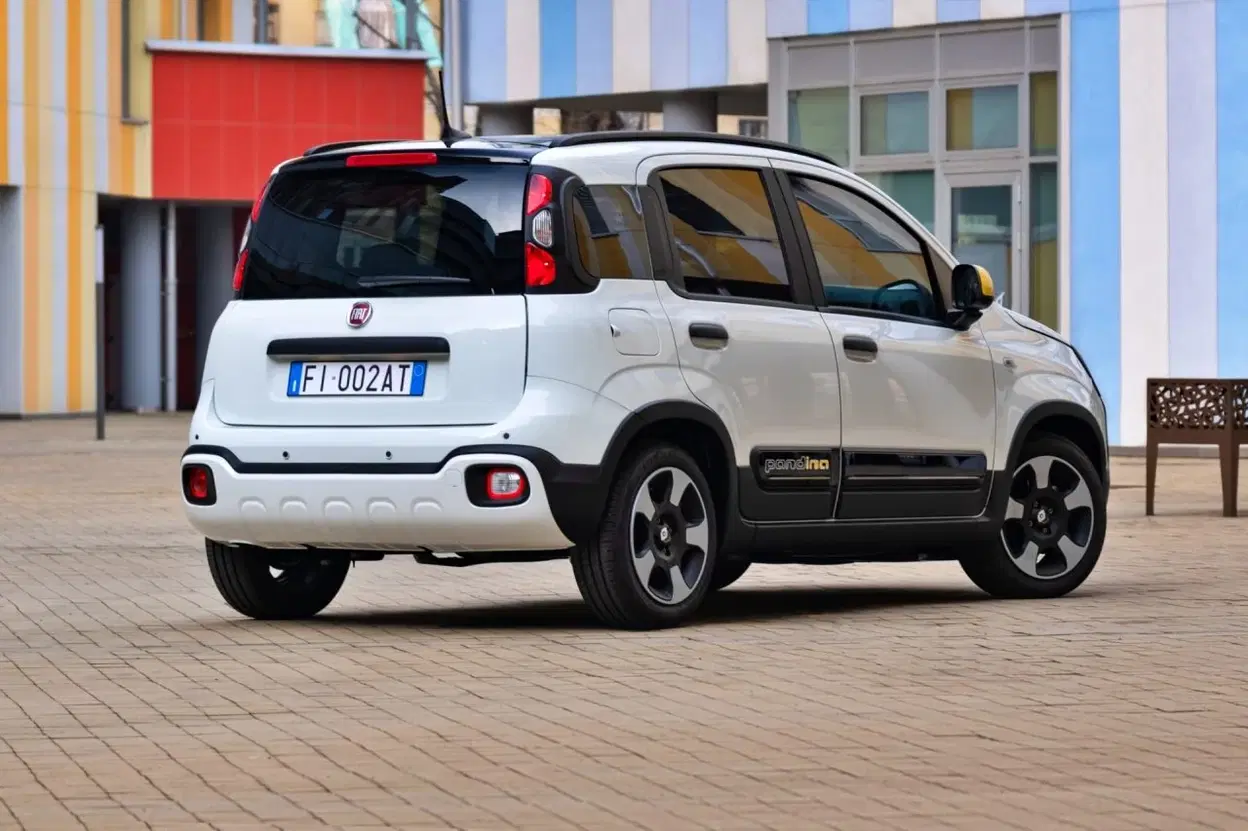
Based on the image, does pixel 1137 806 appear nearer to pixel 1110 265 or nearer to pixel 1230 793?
pixel 1230 793

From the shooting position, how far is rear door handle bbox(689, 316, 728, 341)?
989 centimetres

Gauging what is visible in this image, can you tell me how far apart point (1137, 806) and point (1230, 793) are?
31 centimetres

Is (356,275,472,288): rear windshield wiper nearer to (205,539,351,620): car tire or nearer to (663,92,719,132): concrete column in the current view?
(205,539,351,620): car tire

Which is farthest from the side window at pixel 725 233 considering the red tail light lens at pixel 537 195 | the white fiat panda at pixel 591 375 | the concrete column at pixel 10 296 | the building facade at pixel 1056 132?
the concrete column at pixel 10 296

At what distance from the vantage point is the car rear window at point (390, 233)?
379 inches

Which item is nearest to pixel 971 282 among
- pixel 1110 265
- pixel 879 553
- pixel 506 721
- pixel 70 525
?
pixel 879 553

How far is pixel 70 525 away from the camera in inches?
682

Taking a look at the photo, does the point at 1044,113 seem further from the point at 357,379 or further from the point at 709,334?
the point at 357,379

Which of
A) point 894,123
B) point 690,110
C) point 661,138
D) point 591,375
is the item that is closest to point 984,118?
point 894,123

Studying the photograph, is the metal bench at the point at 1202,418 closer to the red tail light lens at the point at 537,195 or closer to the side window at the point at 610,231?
the side window at the point at 610,231

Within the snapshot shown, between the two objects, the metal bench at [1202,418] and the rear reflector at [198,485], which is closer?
the rear reflector at [198,485]

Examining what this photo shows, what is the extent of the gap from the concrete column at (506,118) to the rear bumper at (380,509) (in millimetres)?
23948

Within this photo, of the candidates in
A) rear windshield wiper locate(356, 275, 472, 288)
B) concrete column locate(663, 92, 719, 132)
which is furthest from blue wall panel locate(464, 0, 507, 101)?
rear windshield wiper locate(356, 275, 472, 288)

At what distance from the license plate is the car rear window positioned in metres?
0.27
